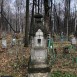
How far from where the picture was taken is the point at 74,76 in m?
11.6

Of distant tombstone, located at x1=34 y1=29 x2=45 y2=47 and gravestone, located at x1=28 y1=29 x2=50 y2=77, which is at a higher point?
distant tombstone, located at x1=34 y1=29 x2=45 y2=47

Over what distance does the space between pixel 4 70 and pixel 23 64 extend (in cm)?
126

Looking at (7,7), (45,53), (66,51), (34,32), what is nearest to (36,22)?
(34,32)

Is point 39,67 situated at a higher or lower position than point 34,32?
lower

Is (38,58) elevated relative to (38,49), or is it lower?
lower

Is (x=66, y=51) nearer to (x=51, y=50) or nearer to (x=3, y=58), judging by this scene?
(x=51, y=50)

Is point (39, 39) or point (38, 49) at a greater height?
point (39, 39)

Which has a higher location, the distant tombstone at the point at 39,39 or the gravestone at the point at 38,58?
the distant tombstone at the point at 39,39

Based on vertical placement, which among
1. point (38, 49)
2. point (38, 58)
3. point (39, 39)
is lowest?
point (38, 58)

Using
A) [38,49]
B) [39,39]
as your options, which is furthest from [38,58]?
[39,39]

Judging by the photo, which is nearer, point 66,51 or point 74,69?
point 74,69

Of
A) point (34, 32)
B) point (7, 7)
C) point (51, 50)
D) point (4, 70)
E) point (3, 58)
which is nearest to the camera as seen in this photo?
point (34, 32)

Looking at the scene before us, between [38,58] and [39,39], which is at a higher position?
[39,39]

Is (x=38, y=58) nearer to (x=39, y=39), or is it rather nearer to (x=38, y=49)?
(x=38, y=49)
